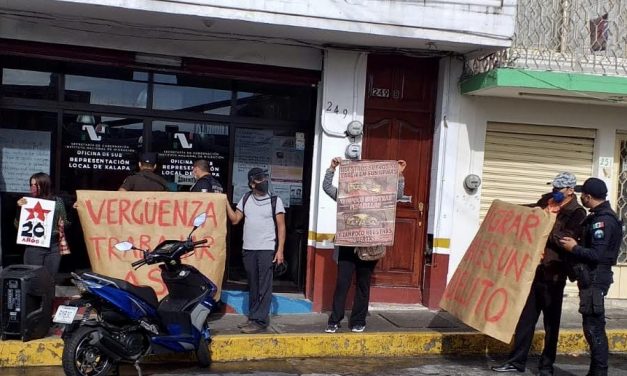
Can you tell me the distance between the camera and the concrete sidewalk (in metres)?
6.54

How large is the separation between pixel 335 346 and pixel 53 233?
3.16 metres

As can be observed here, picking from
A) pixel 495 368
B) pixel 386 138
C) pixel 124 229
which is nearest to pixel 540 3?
pixel 386 138

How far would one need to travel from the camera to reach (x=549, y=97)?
8844 millimetres

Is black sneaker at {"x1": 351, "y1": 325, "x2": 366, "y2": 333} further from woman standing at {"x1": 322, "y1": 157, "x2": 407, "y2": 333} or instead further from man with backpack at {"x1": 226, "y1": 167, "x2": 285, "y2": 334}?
man with backpack at {"x1": 226, "y1": 167, "x2": 285, "y2": 334}

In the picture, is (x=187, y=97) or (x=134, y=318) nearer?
(x=134, y=318)

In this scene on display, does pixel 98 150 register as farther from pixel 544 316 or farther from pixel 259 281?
pixel 544 316

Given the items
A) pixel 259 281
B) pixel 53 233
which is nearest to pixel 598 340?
pixel 259 281

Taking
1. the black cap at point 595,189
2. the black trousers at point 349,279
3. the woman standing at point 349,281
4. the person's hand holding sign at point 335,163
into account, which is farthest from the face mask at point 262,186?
the black cap at point 595,189

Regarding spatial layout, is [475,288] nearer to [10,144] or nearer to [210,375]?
[210,375]

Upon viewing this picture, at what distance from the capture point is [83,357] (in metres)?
5.64

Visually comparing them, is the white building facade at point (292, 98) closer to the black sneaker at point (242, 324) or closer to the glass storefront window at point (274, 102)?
the glass storefront window at point (274, 102)

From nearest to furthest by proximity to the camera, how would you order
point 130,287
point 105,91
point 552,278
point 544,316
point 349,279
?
point 130,287
point 552,278
point 544,316
point 349,279
point 105,91

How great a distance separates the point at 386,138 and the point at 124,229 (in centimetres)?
361

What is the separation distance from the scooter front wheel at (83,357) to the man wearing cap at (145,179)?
7.81 feet
